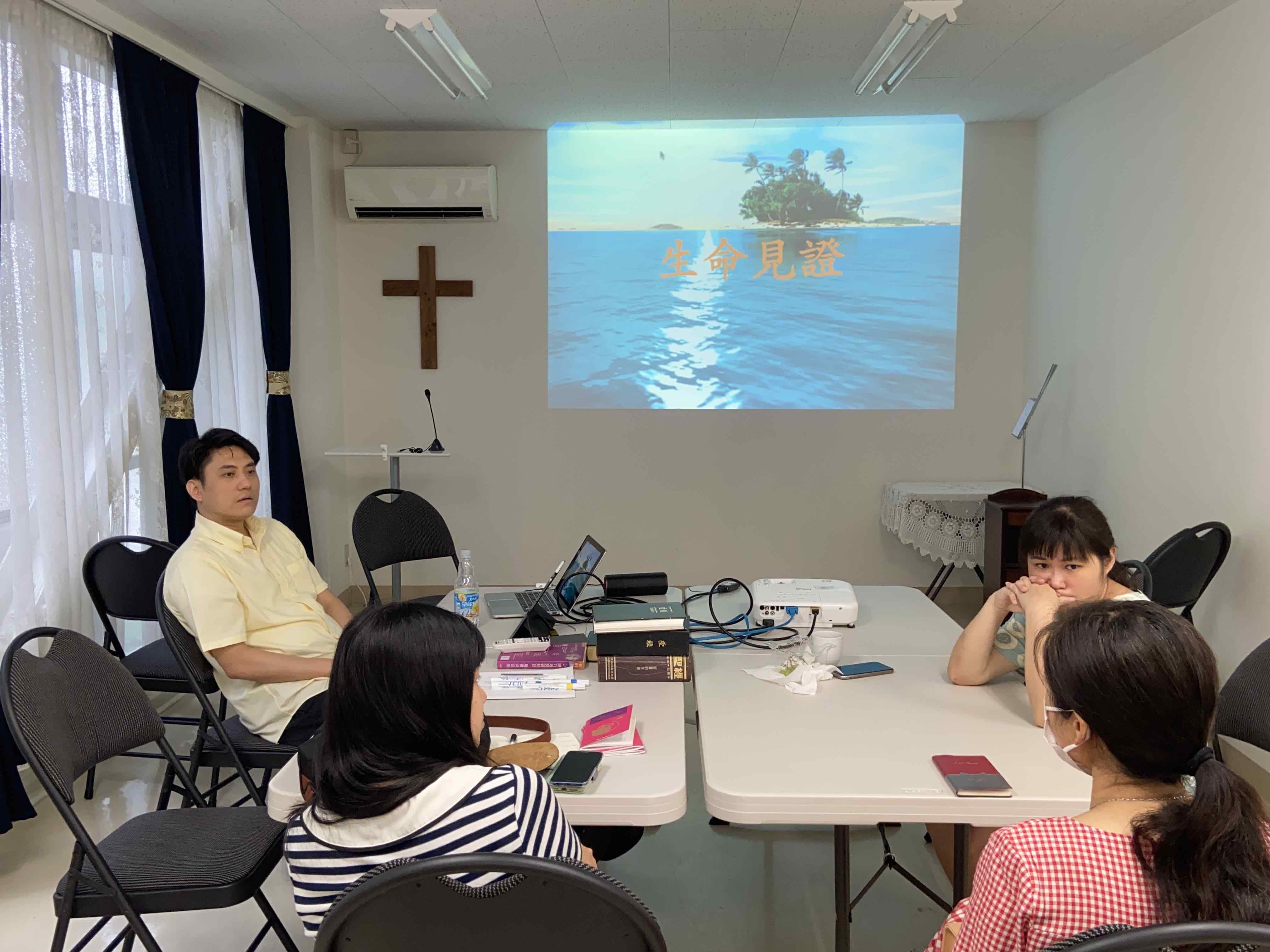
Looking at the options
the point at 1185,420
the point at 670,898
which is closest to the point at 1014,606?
the point at 670,898

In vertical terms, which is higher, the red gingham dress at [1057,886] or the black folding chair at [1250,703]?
the red gingham dress at [1057,886]

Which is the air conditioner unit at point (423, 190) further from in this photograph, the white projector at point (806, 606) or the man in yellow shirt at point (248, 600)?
the white projector at point (806, 606)

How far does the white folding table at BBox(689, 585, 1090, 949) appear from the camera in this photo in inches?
59.1

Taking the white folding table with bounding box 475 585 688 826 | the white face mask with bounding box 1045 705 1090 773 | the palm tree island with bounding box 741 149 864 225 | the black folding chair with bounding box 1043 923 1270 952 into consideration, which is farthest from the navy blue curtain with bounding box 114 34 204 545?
the black folding chair with bounding box 1043 923 1270 952

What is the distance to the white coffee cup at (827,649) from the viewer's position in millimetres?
2125

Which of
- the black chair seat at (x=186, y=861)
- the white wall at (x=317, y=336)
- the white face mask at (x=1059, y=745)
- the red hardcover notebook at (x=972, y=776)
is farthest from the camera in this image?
the white wall at (x=317, y=336)

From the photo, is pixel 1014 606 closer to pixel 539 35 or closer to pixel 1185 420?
pixel 1185 420

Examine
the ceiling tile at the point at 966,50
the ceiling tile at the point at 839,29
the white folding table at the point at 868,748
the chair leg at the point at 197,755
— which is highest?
the ceiling tile at the point at 966,50

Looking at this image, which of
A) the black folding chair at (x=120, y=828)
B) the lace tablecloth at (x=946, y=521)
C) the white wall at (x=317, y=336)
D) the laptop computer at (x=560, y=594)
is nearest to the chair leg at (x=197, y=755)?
the black folding chair at (x=120, y=828)

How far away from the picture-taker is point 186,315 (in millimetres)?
3535

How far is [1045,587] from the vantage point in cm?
200

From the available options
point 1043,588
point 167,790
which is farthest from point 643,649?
point 167,790

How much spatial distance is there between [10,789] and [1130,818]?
2.86 metres

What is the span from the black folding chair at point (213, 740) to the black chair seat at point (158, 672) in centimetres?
37
